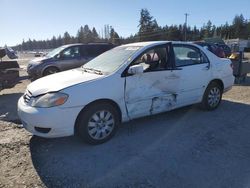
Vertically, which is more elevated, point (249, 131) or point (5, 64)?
point (5, 64)

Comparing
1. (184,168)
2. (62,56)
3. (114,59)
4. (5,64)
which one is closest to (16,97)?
(5,64)

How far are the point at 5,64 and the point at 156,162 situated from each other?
7.92 m

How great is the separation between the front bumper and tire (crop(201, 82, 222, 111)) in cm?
315

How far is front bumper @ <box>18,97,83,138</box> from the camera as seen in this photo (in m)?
4.01

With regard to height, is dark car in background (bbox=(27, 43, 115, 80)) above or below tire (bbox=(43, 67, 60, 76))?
above

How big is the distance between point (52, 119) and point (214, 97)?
3839 mm

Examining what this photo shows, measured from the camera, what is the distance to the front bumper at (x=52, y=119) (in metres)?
4.01

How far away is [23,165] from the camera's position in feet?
12.8

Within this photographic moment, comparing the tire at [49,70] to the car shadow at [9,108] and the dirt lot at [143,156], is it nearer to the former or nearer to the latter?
the car shadow at [9,108]

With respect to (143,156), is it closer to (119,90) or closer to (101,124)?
(101,124)

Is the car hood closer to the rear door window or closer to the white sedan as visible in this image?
the white sedan

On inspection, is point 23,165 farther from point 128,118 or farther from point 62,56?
point 62,56

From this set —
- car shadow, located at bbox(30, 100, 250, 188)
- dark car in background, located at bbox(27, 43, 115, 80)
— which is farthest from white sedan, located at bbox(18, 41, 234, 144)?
dark car in background, located at bbox(27, 43, 115, 80)

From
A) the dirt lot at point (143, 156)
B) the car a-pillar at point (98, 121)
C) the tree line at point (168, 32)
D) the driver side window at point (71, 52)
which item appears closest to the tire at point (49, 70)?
the driver side window at point (71, 52)
